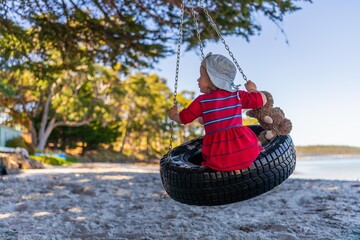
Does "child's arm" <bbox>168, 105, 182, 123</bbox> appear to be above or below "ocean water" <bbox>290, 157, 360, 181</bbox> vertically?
above

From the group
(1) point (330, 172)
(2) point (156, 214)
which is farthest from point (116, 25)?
(1) point (330, 172)

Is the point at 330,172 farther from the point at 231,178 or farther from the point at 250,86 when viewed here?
the point at 231,178

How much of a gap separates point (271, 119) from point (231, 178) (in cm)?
65

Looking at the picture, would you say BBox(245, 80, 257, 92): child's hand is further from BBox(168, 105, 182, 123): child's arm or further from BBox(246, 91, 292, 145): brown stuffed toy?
BBox(168, 105, 182, 123): child's arm

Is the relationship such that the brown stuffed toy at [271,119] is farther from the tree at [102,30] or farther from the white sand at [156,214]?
the tree at [102,30]

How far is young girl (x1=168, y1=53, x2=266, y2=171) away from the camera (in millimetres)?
2926

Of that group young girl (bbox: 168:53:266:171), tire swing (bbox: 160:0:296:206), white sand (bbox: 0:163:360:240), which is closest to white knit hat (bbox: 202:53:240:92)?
young girl (bbox: 168:53:266:171)

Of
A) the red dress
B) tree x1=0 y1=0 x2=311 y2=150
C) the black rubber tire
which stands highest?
tree x1=0 y1=0 x2=311 y2=150

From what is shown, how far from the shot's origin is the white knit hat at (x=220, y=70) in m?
2.95

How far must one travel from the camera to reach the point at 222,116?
298 cm

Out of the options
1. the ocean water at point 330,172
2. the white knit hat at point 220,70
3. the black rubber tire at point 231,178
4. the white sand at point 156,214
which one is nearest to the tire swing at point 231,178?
the black rubber tire at point 231,178

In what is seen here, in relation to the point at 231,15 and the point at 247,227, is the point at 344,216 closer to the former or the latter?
the point at 247,227

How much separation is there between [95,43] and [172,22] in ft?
5.59

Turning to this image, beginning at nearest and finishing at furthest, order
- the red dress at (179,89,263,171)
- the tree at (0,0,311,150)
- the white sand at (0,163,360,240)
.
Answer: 1. the red dress at (179,89,263,171)
2. the white sand at (0,163,360,240)
3. the tree at (0,0,311,150)
